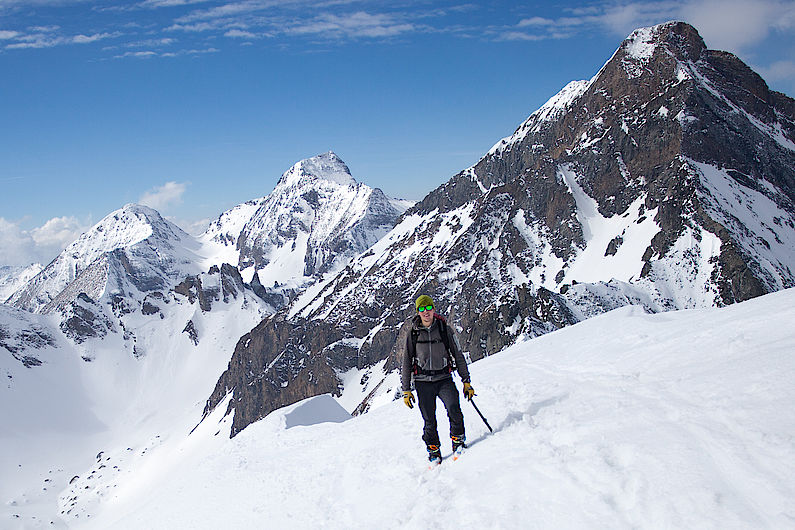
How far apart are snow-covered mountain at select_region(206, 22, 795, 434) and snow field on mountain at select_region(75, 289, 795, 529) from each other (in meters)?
44.9

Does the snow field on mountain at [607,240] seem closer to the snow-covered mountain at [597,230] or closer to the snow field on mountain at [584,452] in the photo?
the snow-covered mountain at [597,230]

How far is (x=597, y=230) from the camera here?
11225 cm

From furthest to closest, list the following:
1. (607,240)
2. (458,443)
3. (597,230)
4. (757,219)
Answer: (597,230)
(607,240)
(757,219)
(458,443)

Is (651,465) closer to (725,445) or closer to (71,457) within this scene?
(725,445)

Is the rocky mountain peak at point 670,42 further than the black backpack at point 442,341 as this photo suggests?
Yes

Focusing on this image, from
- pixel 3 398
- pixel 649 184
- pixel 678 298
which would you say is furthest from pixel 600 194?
pixel 3 398

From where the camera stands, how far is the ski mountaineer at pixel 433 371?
29.7ft

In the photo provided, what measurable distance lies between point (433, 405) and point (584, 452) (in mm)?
2785

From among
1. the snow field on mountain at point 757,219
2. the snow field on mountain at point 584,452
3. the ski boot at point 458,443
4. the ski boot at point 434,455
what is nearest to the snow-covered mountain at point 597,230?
the snow field on mountain at point 757,219

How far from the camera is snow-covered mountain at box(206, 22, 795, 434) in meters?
74.9

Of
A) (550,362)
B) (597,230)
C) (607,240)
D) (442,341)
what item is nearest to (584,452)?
(442,341)

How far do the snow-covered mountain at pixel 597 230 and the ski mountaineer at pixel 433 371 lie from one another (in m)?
48.4

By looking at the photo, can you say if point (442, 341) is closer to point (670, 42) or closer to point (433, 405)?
point (433, 405)

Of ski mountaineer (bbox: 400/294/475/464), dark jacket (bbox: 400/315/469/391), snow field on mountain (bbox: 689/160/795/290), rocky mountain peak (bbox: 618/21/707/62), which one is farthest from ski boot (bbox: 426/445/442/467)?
rocky mountain peak (bbox: 618/21/707/62)
